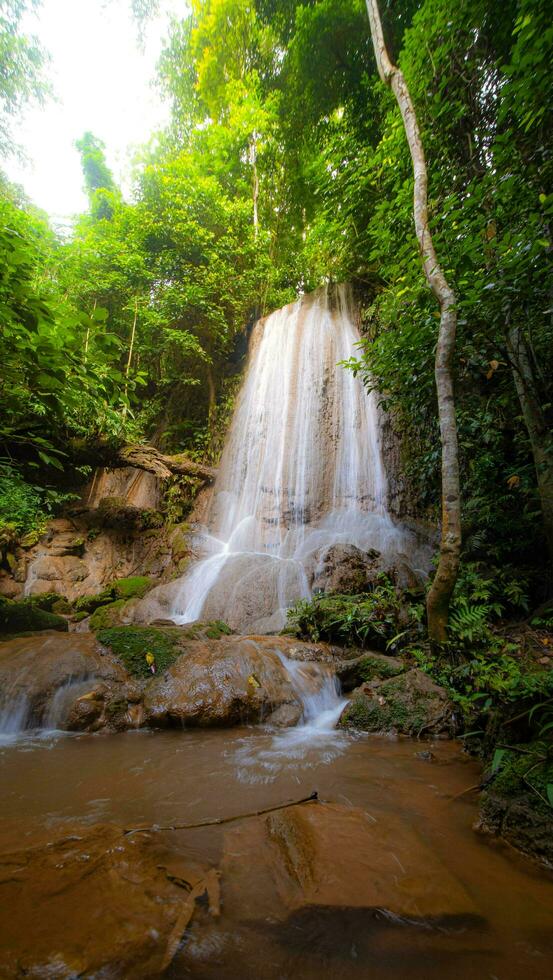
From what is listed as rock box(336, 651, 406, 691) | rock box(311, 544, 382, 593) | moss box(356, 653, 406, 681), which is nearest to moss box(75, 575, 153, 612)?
rock box(311, 544, 382, 593)

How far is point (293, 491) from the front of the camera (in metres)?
10.9

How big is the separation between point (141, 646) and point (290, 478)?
23.7 ft

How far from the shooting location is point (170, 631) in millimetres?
5156

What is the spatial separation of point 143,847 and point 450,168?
330 inches

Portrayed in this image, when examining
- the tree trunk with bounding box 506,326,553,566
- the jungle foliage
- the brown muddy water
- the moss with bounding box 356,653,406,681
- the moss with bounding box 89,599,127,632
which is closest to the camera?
the brown muddy water

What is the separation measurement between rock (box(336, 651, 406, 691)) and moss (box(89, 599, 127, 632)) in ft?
15.8

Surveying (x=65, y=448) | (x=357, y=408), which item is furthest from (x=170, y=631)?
(x=357, y=408)

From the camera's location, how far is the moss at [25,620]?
21.2 feet

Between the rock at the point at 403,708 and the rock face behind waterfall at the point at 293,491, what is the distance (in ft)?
8.27

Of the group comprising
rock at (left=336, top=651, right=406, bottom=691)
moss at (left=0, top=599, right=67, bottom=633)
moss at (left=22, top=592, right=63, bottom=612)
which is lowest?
rock at (left=336, top=651, right=406, bottom=691)

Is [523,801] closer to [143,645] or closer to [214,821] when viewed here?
[214,821]

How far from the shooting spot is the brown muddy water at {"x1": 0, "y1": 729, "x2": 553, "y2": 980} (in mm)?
1202

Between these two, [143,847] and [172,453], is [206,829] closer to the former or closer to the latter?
[143,847]

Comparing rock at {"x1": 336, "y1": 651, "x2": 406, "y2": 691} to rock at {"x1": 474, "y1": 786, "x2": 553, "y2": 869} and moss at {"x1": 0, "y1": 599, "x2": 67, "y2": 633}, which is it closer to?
rock at {"x1": 474, "y1": 786, "x2": 553, "y2": 869}
